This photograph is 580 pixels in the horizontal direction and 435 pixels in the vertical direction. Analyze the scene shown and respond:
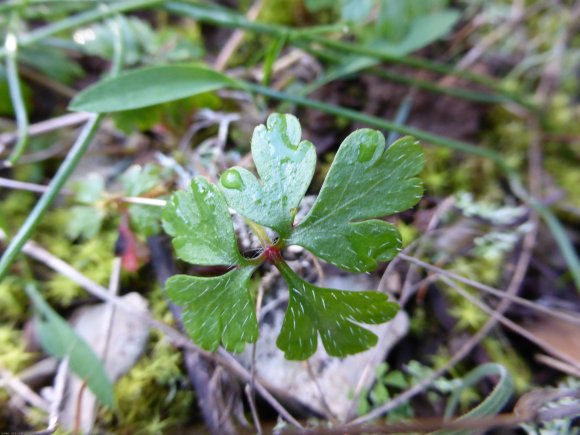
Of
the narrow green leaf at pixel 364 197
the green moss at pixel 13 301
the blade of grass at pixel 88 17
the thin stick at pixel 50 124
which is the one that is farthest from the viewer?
the thin stick at pixel 50 124

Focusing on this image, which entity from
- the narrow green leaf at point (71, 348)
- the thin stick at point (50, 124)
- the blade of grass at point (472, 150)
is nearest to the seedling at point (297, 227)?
the narrow green leaf at point (71, 348)

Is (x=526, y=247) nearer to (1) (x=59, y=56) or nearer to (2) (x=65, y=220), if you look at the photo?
(2) (x=65, y=220)

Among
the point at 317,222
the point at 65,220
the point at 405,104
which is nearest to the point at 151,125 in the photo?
the point at 65,220

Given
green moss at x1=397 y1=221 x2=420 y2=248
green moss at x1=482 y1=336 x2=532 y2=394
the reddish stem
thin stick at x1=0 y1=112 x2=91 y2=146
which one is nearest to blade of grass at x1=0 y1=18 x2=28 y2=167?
thin stick at x1=0 y1=112 x2=91 y2=146

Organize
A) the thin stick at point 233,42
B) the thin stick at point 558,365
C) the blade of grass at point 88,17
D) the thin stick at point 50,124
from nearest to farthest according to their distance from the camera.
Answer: the thin stick at point 558,365, the blade of grass at point 88,17, the thin stick at point 50,124, the thin stick at point 233,42

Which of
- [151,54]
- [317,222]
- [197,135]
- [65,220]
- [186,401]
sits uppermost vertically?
[151,54]

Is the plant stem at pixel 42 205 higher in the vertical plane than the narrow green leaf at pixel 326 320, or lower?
higher

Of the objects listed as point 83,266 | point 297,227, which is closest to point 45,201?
point 83,266

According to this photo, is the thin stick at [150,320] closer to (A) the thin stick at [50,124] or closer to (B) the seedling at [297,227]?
(B) the seedling at [297,227]
